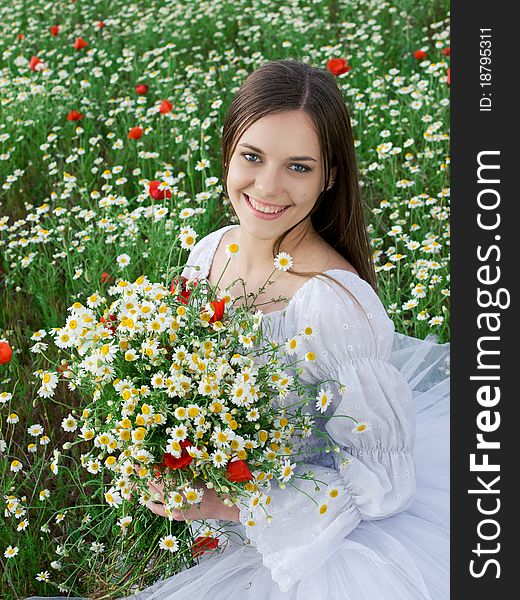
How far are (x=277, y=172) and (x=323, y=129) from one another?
16 centimetres

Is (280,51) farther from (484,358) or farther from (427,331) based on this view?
(484,358)

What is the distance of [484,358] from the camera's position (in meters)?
2.29

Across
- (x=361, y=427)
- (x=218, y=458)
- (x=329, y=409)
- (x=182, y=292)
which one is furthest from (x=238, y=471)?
(x=182, y=292)

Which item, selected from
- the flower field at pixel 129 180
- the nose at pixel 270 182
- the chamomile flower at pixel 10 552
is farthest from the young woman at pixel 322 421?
the chamomile flower at pixel 10 552

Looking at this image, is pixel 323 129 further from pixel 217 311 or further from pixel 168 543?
pixel 168 543

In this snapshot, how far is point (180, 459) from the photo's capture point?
1.96 metres

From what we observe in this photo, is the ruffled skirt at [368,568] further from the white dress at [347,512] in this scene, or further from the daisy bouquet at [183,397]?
the daisy bouquet at [183,397]

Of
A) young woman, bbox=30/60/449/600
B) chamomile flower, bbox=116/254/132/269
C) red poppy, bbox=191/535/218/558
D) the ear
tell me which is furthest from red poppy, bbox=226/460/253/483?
chamomile flower, bbox=116/254/132/269

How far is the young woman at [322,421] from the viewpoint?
216 cm

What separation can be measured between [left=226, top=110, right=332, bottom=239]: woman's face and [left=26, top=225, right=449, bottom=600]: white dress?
186mm

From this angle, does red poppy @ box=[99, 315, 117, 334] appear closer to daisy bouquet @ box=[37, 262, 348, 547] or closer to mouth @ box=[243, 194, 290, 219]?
daisy bouquet @ box=[37, 262, 348, 547]

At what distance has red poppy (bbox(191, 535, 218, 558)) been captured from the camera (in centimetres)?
233

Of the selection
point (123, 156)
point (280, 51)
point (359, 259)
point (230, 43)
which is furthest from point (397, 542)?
point (230, 43)

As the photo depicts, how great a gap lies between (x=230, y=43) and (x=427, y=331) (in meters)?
3.20
